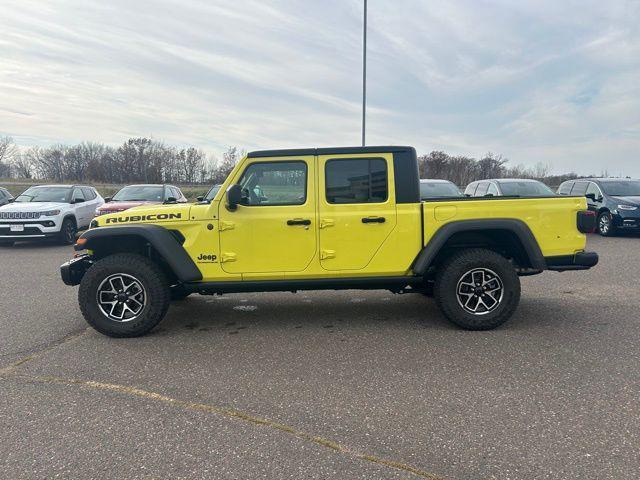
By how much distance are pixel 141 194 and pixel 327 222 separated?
967cm

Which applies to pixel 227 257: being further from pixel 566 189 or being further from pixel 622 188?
pixel 566 189

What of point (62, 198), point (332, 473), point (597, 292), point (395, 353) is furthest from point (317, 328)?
point (62, 198)

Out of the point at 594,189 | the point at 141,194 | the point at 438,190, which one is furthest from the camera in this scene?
the point at 594,189

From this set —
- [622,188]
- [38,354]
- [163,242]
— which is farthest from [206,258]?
[622,188]

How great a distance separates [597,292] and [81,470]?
21.2 ft

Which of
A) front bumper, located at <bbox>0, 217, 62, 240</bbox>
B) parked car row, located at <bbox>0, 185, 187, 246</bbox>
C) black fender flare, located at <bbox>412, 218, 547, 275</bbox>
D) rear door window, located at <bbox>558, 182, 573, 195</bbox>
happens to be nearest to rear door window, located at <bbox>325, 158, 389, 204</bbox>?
black fender flare, located at <bbox>412, 218, 547, 275</bbox>

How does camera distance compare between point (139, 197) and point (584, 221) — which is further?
point (139, 197)

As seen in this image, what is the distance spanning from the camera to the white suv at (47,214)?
10352 mm

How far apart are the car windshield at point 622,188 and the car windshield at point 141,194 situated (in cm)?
1327

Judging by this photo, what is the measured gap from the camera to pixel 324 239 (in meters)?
4.38

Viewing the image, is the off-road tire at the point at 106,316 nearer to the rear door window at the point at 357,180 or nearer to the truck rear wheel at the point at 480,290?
the rear door window at the point at 357,180

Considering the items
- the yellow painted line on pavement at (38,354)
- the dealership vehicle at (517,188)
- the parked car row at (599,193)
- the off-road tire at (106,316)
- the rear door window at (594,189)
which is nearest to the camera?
the yellow painted line on pavement at (38,354)

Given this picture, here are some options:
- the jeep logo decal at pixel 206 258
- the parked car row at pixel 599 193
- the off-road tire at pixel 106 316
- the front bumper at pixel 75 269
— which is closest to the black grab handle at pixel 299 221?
the jeep logo decal at pixel 206 258

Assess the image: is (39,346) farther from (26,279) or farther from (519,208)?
(519,208)
